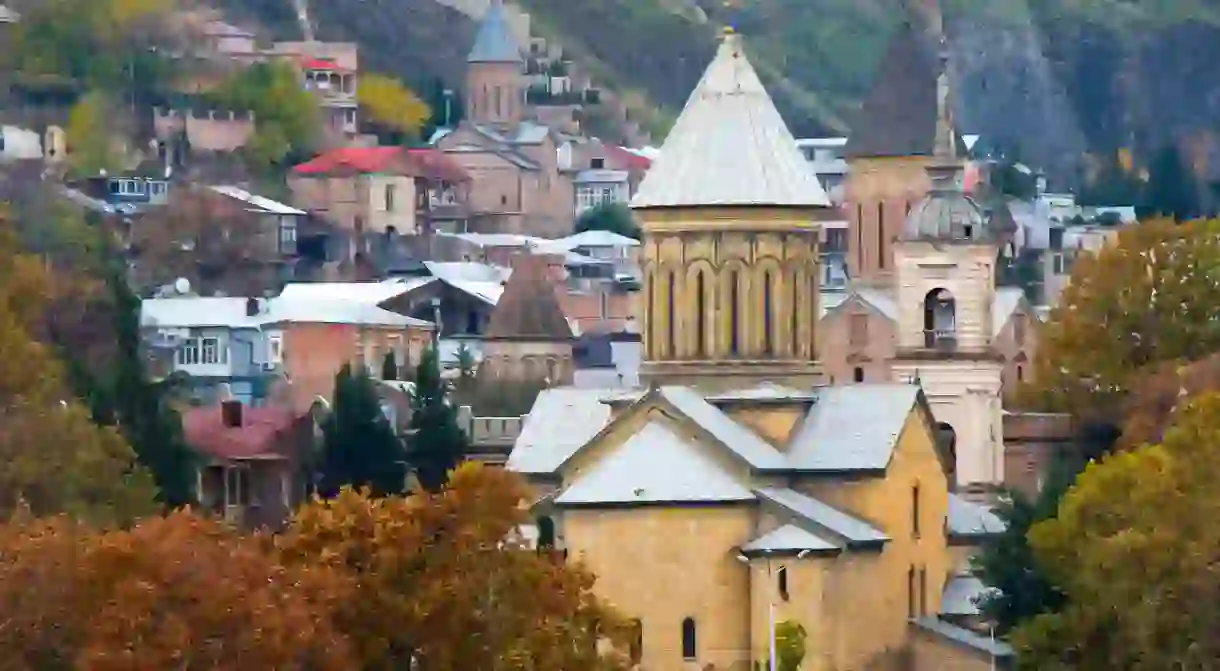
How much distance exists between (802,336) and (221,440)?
23001 mm

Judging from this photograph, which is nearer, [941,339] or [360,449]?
[941,339]

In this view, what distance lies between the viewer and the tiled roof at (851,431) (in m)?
72.2

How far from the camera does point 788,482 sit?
2825 inches

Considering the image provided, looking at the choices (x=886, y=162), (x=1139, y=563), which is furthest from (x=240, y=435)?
(x=1139, y=563)

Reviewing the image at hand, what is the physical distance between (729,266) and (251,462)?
22527 millimetres

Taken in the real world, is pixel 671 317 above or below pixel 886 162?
below

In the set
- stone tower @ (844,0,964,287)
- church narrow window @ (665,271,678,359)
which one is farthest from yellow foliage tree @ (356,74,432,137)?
church narrow window @ (665,271,678,359)

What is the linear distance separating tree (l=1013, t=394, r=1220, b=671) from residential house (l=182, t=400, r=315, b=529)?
23.4 metres

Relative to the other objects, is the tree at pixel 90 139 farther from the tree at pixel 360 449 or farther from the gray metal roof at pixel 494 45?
the tree at pixel 360 449

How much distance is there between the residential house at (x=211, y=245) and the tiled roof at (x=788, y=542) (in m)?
60.7

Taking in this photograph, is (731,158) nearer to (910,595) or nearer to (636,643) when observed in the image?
(910,595)

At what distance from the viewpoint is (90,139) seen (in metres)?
147

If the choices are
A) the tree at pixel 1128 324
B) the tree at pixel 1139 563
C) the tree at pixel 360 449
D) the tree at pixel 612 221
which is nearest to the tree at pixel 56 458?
the tree at pixel 360 449

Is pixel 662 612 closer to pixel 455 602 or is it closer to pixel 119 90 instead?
pixel 455 602
